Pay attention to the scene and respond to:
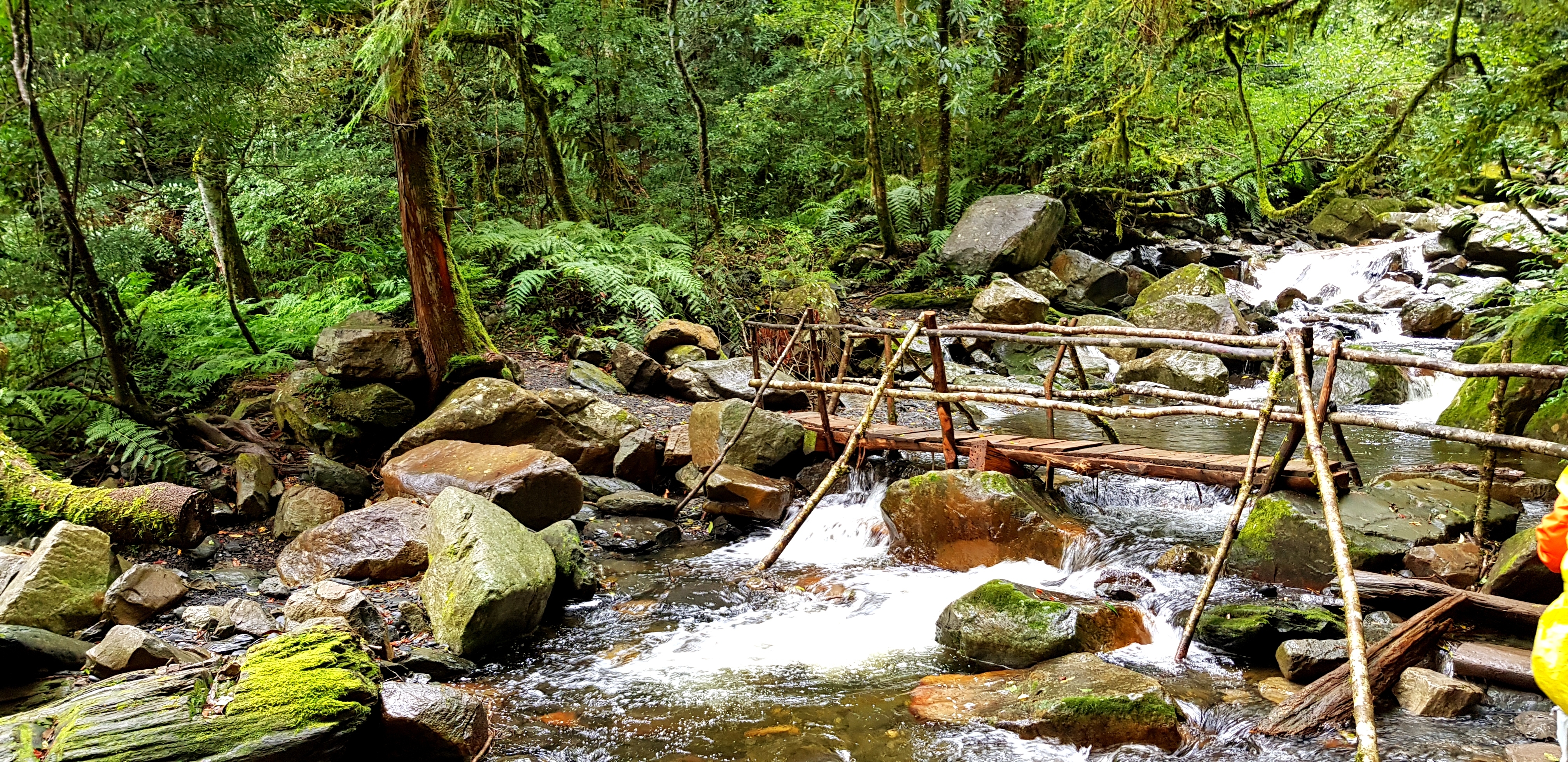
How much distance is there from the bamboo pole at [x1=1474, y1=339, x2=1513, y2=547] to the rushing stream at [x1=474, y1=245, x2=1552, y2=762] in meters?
1.54

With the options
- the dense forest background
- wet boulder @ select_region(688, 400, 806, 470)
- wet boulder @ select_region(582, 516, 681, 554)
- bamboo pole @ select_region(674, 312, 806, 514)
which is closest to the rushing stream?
wet boulder @ select_region(582, 516, 681, 554)

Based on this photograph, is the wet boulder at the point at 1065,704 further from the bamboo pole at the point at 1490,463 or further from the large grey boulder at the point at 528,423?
the large grey boulder at the point at 528,423

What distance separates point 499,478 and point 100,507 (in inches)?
108

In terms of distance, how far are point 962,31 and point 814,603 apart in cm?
1268

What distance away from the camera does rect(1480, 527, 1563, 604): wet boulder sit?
4.88 m

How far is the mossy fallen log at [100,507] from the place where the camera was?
594cm

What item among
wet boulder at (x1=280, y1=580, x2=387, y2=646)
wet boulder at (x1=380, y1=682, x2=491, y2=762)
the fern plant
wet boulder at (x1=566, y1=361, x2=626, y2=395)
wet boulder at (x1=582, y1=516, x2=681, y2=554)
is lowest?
wet boulder at (x1=582, y1=516, x2=681, y2=554)

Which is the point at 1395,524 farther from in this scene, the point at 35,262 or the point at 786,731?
the point at 35,262

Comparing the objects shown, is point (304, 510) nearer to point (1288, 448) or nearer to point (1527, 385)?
point (1288, 448)

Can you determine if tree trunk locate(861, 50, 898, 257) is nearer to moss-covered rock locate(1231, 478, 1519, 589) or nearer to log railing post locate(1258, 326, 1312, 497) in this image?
log railing post locate(1258, 326, 1312, 497)

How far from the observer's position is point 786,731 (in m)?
4.50

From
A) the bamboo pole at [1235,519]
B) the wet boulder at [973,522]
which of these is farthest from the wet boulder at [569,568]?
the bamboo pole at [1235,519]

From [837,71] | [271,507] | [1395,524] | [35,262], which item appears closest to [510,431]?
[271,507]

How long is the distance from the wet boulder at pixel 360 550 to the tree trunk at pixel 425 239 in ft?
8.67
